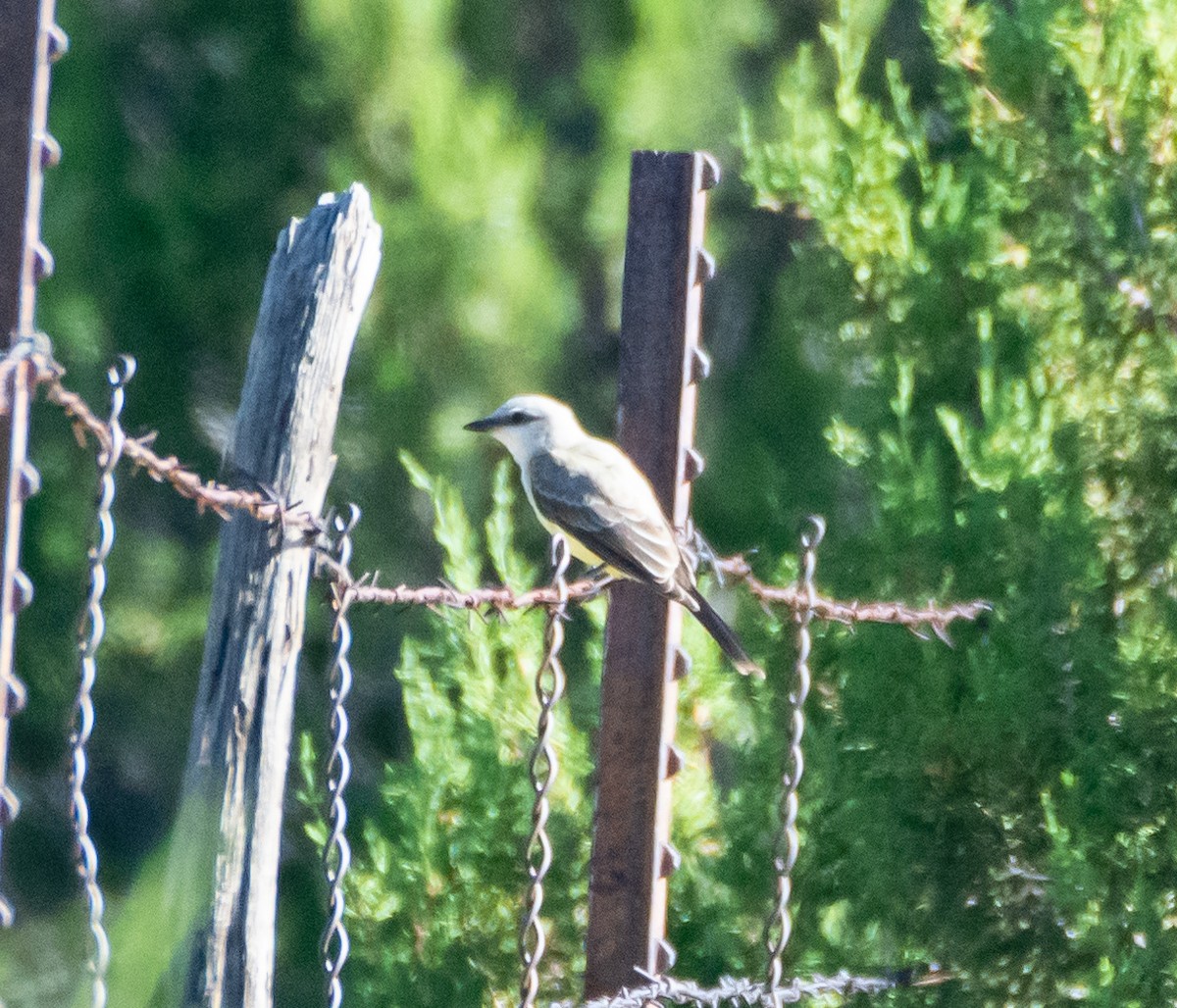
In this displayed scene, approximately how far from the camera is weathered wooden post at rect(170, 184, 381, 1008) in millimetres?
1978

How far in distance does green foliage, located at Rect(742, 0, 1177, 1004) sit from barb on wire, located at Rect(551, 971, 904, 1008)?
7.6 inches

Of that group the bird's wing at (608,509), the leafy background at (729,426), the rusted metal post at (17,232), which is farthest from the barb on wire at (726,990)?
the rusted metal post at (17,232)

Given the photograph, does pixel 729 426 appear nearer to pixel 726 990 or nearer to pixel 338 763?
pixel 726 990

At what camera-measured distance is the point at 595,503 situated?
3.60 meters

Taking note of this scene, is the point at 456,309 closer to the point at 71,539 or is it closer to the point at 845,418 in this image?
the point at 845,418

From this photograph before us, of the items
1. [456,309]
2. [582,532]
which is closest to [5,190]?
[582,532]

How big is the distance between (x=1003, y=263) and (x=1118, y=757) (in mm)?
1342

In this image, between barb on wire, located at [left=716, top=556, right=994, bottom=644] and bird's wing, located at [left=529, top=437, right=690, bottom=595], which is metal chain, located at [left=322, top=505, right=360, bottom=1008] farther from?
barb on wire, located at [left=716, top=556, right=994, bottom=644]

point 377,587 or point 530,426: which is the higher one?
point 530,426

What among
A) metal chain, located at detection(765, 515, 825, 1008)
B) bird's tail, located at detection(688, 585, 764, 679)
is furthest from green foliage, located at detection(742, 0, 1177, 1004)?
metal chain, located at detection(765, 515, 825, 1008)

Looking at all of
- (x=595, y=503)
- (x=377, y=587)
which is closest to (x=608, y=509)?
(x=595, y=503)

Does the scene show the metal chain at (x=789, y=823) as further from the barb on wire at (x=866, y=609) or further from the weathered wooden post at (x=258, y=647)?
the weathered wooden post at (x=258, y=647)

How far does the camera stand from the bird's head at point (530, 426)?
3.75m

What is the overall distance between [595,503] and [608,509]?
Result: 0.17 feet
